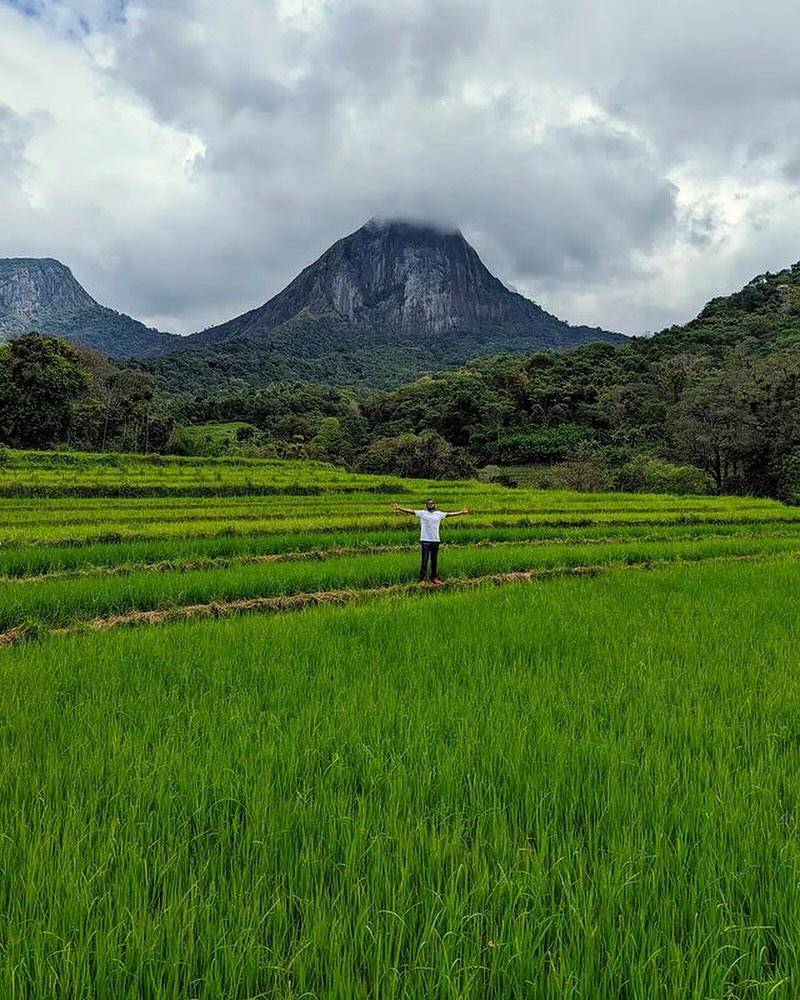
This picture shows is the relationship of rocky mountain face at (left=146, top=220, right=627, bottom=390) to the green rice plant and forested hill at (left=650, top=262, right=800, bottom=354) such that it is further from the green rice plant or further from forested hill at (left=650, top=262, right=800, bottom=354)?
the green rice plant

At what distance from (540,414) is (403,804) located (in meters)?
62.9

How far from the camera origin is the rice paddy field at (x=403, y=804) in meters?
1.75

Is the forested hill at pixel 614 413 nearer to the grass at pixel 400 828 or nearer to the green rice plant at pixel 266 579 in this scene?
the green rice plant at pixel 266 579

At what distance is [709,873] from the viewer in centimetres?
219

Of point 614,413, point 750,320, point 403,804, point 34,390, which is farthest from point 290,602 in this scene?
point 750,320

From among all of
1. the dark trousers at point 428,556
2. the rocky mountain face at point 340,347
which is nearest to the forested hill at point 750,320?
the dark trousers at point 428,556

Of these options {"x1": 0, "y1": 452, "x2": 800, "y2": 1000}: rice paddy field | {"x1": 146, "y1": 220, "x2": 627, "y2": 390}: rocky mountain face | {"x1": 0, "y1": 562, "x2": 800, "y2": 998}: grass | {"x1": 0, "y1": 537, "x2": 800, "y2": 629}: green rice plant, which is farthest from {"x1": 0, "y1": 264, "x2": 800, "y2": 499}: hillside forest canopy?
{"x1": 0, "y1": 562, "x2": 800, "y2": 998}: grass

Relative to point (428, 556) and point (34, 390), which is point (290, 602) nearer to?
point (428, 556)

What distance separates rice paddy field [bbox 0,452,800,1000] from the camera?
1753mm

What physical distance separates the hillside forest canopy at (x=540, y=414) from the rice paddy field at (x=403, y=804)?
36707 millimetres

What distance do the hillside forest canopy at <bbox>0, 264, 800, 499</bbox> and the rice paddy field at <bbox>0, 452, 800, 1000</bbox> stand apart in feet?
120

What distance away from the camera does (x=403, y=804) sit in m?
2.69

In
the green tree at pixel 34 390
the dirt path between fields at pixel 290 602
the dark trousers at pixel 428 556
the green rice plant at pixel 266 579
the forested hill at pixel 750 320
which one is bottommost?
the dirt path between fields at pixel 290 602

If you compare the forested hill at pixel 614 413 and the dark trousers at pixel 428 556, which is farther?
the forested hill at pixel 614 413
